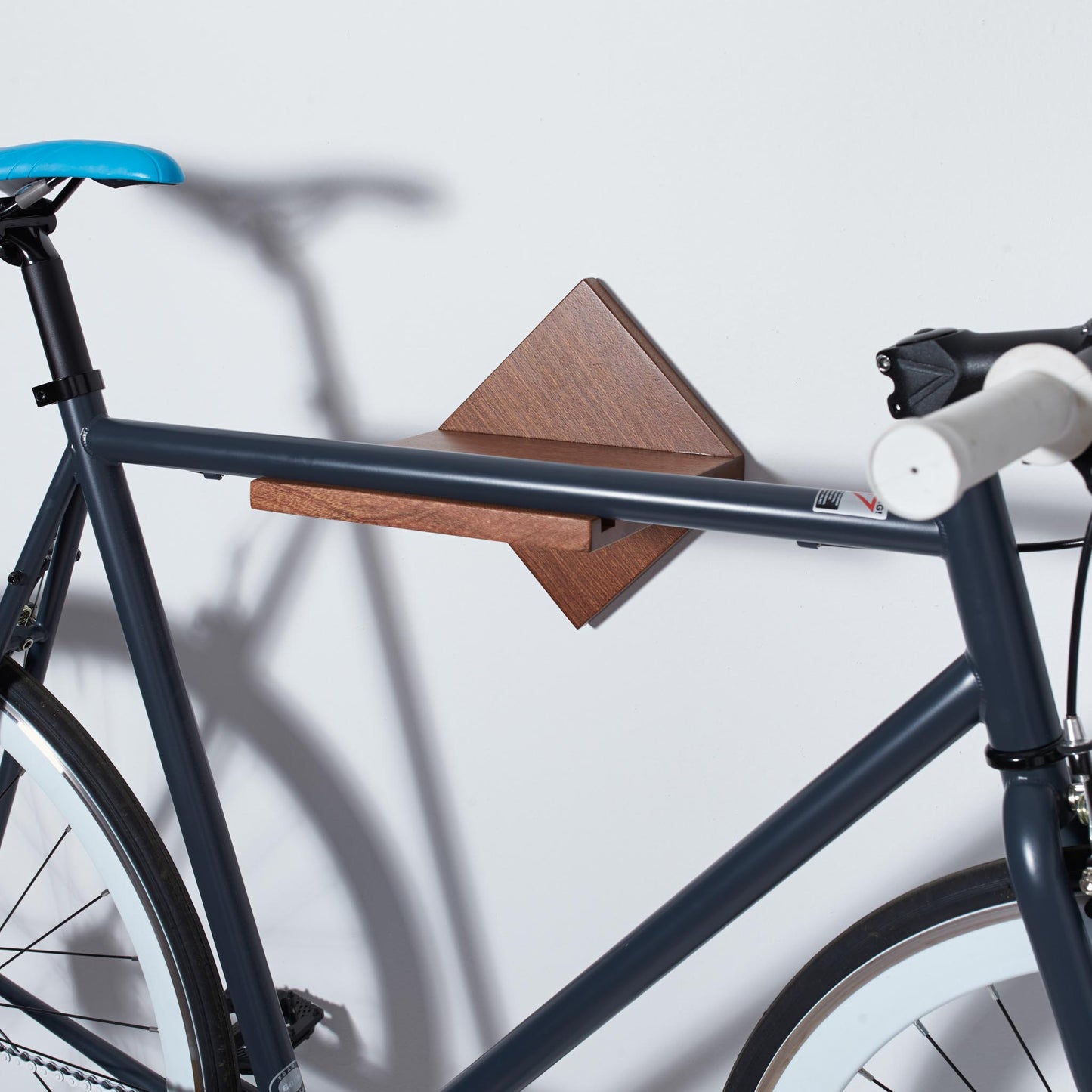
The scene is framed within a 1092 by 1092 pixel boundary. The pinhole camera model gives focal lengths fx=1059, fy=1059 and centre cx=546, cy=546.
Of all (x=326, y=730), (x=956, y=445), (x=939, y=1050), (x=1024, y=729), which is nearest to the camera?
(x=956, y=445)

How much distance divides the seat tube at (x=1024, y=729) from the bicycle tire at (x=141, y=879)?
0.60 metres

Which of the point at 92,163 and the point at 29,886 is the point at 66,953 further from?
the point at 92,163

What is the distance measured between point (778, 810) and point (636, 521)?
0.17 m

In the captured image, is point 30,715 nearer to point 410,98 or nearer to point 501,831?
point 501,831

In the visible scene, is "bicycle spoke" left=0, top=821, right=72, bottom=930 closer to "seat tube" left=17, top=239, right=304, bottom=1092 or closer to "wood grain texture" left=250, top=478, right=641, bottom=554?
"seat tube" left=17, top=239, right=304, bottom=1092

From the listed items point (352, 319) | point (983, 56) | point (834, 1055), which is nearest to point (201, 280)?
point (352, 319)

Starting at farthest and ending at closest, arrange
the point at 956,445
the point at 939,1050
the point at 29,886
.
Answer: the point at 29,886, the point at 939,1050, the point at 956,445

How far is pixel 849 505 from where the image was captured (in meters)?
0.49

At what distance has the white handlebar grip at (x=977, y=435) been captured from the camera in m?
0.30

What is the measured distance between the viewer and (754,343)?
0.69m

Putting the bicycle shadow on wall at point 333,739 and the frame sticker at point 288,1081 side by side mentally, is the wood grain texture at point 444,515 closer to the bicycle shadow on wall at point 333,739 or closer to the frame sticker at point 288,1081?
the bicycle shadow on wall at point 333,739

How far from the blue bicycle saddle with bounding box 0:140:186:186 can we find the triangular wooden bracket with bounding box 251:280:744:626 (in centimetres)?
19

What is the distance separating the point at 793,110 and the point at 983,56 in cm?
11

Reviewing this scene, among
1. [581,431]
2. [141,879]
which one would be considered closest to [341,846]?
[141,879]
